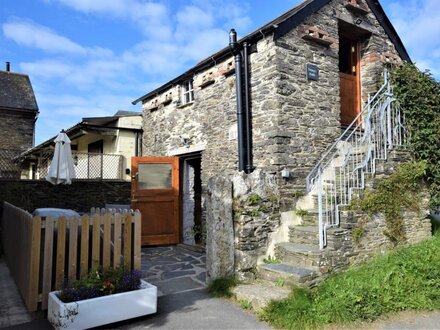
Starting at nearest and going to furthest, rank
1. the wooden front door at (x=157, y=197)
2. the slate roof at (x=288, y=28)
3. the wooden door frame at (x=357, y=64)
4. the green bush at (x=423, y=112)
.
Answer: the slate roof at (x=288, y=28) < the green bush at (x=423, y=112) < the wooden door frame at (x=357, y=64) < the wooden front door at (x=157, y=197)

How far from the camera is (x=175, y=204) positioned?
9062mm

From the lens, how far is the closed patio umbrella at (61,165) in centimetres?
780

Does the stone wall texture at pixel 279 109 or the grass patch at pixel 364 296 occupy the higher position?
the stone wall texture at pixel 279 109

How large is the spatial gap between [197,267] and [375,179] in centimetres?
365

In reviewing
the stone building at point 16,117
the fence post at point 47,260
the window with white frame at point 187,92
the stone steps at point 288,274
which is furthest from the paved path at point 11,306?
the stone building at point 16,117

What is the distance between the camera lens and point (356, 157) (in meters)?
6.39

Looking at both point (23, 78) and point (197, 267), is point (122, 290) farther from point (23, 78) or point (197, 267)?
point (23, 78)

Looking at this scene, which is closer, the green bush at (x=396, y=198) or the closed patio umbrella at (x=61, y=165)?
the green bush at (x=396, y=198)

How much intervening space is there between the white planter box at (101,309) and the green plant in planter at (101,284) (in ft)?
0.35

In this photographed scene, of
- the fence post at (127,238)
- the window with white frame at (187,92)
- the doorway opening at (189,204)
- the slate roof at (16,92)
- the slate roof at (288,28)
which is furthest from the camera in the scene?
the slate roof at (16,92)

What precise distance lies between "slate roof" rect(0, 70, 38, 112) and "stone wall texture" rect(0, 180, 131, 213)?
9.08 meters

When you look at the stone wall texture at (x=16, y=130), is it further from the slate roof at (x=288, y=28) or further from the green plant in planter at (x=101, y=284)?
the green plant in planter at (x=101, y=284)

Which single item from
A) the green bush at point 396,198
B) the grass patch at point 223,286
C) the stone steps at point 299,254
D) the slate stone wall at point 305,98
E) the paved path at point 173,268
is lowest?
the paved path at point 173,268

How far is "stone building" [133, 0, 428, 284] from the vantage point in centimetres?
533
